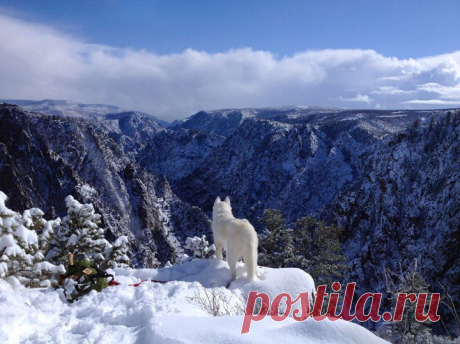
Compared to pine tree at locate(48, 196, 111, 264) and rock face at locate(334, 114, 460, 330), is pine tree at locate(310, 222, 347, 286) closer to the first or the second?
pine tree at locate(48, 196, 111, 264)

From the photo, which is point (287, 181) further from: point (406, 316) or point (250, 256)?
point (406, 316)

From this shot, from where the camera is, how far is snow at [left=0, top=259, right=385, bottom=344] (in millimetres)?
3988

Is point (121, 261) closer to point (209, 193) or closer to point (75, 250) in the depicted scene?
point (75, 250)

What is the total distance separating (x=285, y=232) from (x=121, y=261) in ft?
29.2

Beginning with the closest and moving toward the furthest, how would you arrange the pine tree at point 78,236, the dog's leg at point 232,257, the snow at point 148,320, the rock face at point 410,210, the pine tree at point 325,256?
the snow at point 148,320 < the dog's leg at point 232,257 < the pine tree at point 78,236 < the pine tree at point 325,256 < the rock face at point 410,210

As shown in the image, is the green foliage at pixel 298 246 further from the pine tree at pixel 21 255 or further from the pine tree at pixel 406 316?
the pine tree at pixel 21 255

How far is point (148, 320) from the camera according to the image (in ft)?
16.4

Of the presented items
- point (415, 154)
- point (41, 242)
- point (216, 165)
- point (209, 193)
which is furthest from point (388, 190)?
point (216, 165)

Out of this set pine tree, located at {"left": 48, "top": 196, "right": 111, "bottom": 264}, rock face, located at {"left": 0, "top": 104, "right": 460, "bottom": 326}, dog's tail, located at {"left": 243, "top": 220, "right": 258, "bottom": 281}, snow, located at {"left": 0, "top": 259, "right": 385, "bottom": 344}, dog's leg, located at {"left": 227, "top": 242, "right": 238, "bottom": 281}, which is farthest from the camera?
rock face, located at {"left": 0, "top": 104, "right": 460, "bottom": 326}

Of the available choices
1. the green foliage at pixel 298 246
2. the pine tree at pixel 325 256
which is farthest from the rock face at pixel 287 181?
the green foliage at pixel 298 246

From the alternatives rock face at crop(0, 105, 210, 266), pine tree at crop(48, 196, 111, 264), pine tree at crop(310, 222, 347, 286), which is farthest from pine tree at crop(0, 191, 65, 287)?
rock face at crop(0, 105, 210, 266)

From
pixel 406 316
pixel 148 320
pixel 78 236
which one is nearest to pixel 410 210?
pixel 406 316

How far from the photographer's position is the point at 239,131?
449 ft

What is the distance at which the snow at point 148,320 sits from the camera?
13.1ft
